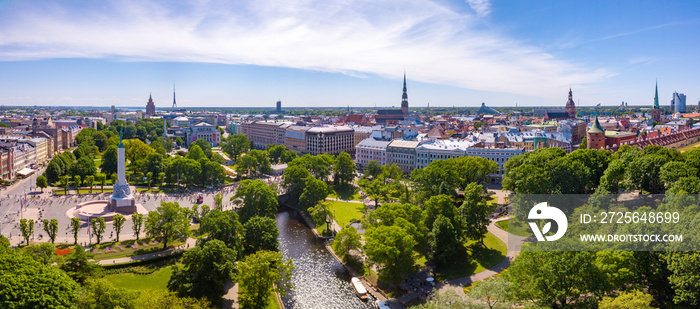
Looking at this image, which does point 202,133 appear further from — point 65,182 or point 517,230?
point 517,230

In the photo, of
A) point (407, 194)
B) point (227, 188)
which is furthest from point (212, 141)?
A: point (407, 194)

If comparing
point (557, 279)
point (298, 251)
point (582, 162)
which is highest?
point (582, 162)

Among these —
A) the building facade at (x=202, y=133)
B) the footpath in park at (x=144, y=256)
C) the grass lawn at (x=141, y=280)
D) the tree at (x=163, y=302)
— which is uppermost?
the building facade at (x=202, y=133)

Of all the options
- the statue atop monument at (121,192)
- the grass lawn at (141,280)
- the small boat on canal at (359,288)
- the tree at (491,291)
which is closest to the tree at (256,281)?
the small boat on canal at (359,288)

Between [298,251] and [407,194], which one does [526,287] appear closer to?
[298,251]

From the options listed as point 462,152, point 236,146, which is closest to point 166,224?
point 462,152

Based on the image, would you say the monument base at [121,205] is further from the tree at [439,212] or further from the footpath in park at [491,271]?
the footpath in park at [491,271]

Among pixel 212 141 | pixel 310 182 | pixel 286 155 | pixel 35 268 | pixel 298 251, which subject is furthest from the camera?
pixel 212 141
